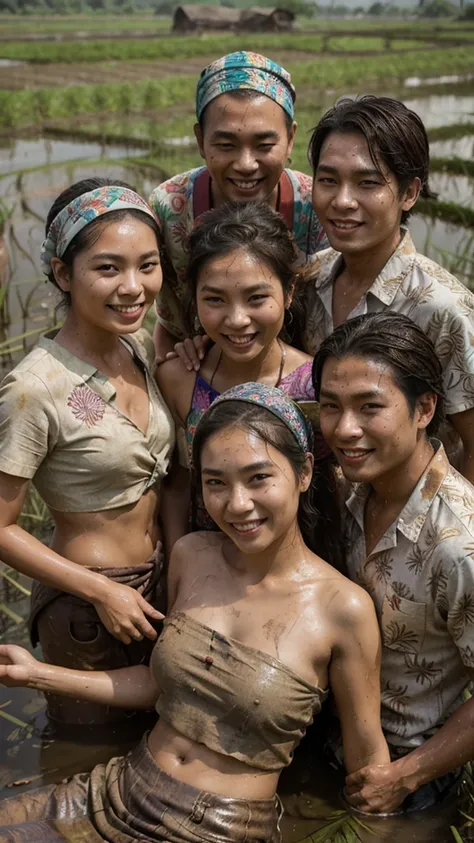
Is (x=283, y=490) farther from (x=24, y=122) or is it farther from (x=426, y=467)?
(x=24, y=122)

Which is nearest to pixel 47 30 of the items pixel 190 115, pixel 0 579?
pixel 190 115

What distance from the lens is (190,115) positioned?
12641mm

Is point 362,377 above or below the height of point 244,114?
below

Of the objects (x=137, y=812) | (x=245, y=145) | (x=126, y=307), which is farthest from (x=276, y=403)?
(x=137, y=812)

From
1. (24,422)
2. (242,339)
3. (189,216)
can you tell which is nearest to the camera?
(24,422)

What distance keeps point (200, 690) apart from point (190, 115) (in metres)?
11.0

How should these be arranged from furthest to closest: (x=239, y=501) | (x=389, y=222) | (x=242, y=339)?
(x=389, y=222) → (x=242, y=339) → (x=239, y=501)

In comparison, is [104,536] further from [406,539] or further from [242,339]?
[406,539]

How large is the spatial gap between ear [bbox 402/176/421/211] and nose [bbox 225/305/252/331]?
630mm

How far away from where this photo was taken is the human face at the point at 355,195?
2.92m

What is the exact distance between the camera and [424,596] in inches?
104

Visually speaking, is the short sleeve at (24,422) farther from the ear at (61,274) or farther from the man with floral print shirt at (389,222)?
the man with floral print shirt at (389,222)

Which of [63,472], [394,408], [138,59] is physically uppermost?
[394,408]

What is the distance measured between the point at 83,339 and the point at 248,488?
2.46ft
